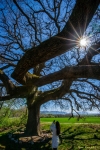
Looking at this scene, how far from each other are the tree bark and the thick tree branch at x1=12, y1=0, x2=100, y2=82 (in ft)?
38.3

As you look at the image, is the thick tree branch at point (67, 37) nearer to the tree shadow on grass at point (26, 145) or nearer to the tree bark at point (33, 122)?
the tree shadow on grass at point (26, 145)

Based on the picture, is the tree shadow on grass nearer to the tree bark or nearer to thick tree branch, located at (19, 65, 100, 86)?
the tree bark

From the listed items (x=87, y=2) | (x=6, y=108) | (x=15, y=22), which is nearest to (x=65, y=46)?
(x=87, y=2)

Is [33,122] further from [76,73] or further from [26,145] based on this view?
[76,73]

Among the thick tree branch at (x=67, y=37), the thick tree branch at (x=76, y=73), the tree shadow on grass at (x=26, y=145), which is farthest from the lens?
the tree shadow on grass at (x=26, y=145)

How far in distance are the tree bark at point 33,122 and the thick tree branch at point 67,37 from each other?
1169 centimetres

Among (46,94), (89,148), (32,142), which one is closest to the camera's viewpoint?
(89,148)

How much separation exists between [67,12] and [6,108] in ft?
59.8

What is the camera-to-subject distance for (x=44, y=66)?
56.5 ft

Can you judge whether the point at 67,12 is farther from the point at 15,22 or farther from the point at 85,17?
the point at 85,17

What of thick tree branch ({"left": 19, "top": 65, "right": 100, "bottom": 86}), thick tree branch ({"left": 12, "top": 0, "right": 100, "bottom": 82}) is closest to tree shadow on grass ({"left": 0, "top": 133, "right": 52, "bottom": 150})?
thick tree branch ({"left": 19, "top": 65, "right": 100, "bottom": 86})

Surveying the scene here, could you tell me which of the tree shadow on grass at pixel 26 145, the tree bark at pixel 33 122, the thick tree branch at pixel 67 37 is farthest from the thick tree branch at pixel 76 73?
the tree bark at pixel 33 122

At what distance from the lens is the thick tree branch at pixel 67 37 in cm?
396

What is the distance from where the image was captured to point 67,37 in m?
4.47
